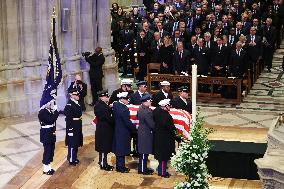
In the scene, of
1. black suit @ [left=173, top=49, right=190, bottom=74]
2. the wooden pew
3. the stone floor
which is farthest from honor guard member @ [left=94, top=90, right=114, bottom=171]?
black suit @ [left=173, top=49, right=190, bottom=74]

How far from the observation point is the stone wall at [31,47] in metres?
17.8

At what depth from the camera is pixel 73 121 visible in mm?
14297

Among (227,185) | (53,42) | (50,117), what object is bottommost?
(227,185)

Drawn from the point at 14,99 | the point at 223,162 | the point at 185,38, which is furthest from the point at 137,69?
the point at 223,162

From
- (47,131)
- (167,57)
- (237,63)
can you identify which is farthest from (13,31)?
(237,63)

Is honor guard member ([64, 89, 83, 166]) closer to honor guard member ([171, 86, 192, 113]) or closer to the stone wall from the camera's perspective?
honor guard member ([171, 86, 192, 113])

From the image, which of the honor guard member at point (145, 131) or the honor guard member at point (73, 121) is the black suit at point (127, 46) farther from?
the honor guard member at point (145, 131)

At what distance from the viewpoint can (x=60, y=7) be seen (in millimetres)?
18125

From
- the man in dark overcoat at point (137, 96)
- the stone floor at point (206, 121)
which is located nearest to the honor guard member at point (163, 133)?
the man in dark overcoat at point (137, 96)

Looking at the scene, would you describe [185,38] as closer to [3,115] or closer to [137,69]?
[137,69]

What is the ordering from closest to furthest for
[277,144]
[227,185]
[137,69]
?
[277,144]
[227,185]
[137,69]

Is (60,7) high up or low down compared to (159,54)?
up

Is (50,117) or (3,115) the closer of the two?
(50,117)

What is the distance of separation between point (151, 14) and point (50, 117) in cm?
1038
